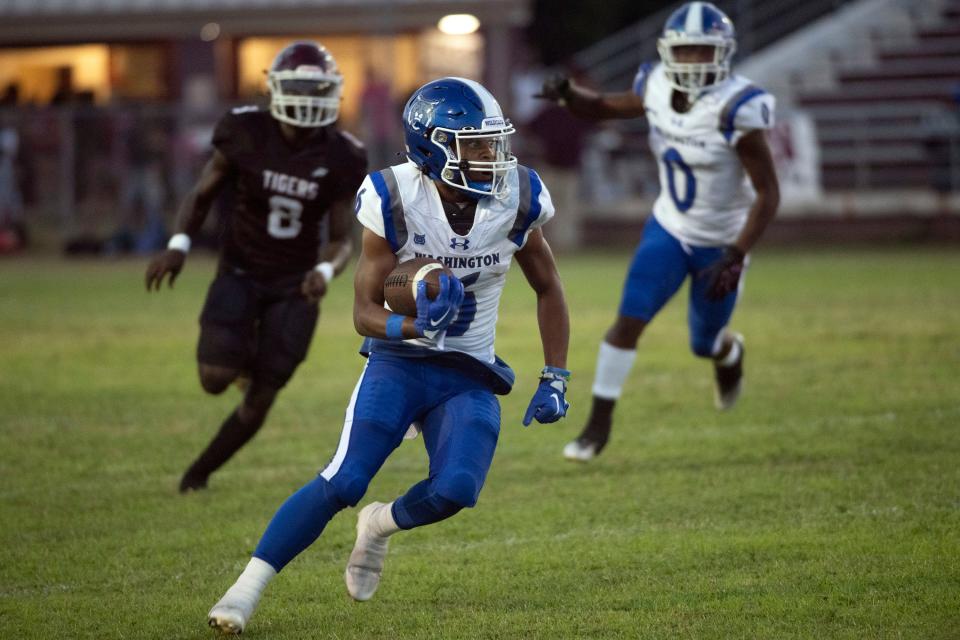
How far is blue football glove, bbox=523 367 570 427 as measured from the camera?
439 centimetres

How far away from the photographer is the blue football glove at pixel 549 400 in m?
4.39

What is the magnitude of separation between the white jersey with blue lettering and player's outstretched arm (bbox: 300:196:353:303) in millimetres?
1302

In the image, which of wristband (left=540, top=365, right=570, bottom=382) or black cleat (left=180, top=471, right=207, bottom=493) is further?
black cleat (left=180, top=471, right=207, bottom=493)

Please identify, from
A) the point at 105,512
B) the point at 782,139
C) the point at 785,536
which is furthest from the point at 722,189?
the point at 782,139

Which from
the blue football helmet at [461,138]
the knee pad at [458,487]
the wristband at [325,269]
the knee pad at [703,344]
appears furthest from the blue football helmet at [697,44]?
the knee pad at [458,487]

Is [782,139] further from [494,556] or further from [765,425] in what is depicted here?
[494,556]

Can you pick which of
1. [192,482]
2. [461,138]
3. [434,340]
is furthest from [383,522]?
[192,482]

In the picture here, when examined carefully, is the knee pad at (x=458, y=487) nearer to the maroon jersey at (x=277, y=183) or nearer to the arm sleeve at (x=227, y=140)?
the maroon jersey at (x=277, y=183)

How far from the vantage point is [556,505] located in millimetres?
5754

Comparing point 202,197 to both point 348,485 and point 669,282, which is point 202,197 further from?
point 348,485

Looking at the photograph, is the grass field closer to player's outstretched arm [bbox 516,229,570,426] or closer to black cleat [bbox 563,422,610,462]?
black cleat [bbox 563,422,610,462]

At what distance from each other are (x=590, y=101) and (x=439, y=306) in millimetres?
3258

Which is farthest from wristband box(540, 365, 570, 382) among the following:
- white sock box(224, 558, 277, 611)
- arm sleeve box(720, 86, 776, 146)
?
arm sleeve box(720, 86, 776, 146)

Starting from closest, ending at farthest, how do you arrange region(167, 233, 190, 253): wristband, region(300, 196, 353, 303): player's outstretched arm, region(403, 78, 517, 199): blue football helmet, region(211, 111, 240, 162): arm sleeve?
region(403, 78, 517, 199): blue football helmet, region(300, 196, 353, 303): player's outstretched arm, region(167, 233, 190, 253): wristband, region(211, 111, 240, 162): arm sleeve
